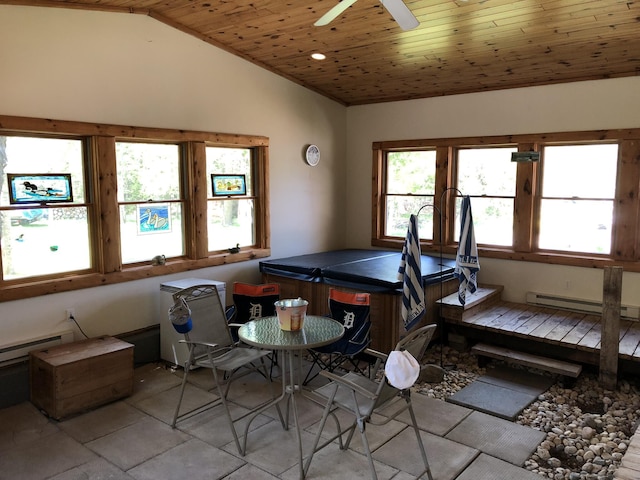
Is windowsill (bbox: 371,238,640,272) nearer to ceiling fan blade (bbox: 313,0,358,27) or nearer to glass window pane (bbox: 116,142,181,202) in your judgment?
ceiling fan blade (bbox: 313,0,358,27)

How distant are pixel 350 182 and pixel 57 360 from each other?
4.38 m

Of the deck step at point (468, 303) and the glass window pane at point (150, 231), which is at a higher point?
the glass window pane at point (150, 231)

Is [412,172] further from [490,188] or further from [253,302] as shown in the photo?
A: [253,302]

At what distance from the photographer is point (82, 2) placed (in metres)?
4.13

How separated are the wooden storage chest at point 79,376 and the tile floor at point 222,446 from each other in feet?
0.29

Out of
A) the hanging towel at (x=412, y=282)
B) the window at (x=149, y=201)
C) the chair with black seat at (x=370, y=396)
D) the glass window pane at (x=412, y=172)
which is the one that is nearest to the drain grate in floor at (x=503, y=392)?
the hanging towel at (x=412, y=282)

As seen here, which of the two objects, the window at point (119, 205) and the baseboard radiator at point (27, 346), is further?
the window at point (119, 205)

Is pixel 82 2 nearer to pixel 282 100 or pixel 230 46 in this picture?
pixel 230 46

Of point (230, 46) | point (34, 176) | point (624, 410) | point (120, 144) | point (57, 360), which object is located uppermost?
point (230, 46)

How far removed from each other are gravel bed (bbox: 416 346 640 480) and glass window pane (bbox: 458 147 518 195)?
2050 mm

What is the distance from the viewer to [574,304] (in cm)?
533

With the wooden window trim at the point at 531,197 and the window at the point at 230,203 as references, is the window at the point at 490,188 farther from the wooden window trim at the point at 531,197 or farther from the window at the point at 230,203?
the window at the point at 230,203

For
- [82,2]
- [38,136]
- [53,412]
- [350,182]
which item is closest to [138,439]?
[53,412]

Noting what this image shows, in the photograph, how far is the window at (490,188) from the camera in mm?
5746
